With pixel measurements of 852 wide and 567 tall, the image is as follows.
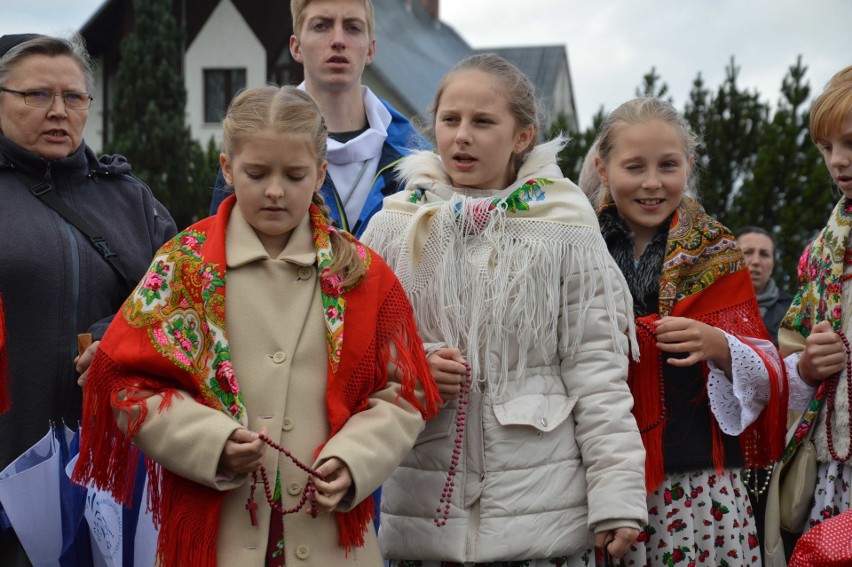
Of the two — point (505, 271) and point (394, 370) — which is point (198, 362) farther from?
point (505, 271)

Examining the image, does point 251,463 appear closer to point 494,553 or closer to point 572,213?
point 494,553

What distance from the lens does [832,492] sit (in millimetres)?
3633

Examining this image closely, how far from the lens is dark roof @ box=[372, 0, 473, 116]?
85.8 feet

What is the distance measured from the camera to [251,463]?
2877mm

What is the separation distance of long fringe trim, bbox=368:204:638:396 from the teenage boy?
845mm

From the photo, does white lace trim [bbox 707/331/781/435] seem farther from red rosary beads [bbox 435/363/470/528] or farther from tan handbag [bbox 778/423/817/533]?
red rosary beads [bbox 435/363/470/528]

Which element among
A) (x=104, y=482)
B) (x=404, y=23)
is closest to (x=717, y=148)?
(x=104, y=482)

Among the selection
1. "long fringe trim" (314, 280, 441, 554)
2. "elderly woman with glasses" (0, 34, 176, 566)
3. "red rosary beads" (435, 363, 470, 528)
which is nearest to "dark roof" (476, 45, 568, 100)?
"elderly woman with glasses" (0, 34, 176, 566)

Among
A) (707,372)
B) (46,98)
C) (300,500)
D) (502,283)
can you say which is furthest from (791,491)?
(46,98)

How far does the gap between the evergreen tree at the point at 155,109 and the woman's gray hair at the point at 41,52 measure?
573 inches

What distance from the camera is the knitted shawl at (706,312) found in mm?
3658

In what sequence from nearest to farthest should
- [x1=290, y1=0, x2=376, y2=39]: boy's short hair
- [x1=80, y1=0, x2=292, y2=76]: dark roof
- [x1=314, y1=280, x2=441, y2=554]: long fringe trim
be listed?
[x1=314, y1=280, x2=441, y2=554]: long fringe trim, [x1=290, y1=0, x2=376, y2=39]: boy's short hair, [x1=80, y1=0, x2=292, y2=76]: dark roof

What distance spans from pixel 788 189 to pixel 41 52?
9.25 meters

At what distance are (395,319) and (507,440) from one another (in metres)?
0.49
